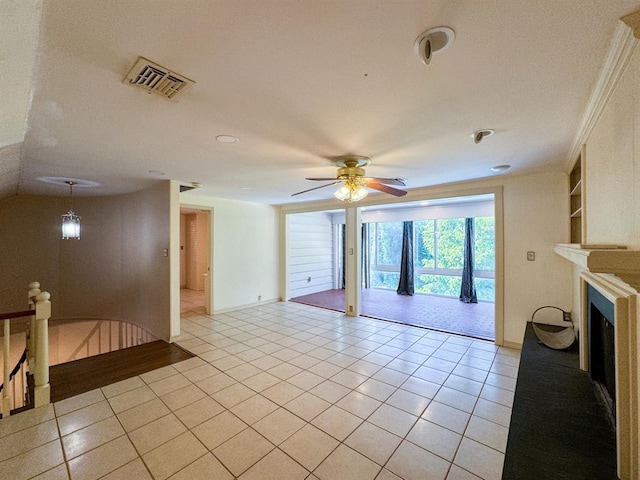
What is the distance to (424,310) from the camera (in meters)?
5.83

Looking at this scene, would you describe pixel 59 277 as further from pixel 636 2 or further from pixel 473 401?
pixel 636 2

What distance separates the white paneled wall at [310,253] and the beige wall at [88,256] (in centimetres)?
319

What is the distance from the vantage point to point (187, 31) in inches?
44.3

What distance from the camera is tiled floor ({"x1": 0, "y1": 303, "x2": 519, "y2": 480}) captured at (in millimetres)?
1780

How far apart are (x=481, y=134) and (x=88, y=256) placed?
7242 millimetres

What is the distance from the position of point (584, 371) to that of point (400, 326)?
2607 millimetres

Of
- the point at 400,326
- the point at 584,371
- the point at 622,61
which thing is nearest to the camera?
the point at 622,61

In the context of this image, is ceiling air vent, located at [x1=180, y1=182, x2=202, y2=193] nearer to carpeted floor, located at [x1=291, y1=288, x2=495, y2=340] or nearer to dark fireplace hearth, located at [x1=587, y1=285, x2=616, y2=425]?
carpeted floor, located at [x1=291, y1=288, x2=495, y2=340]

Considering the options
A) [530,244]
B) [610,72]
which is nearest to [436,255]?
[530,244]

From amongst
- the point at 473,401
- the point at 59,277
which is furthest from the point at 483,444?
the point at 59,277

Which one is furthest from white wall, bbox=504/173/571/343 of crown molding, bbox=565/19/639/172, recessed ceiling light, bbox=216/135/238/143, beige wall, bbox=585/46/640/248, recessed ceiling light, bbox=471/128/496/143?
recessed ceiling light, bbox=216/135/238/143

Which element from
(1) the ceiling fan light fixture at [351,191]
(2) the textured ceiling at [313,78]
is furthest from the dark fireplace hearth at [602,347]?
(1) the ceiling fan light fixture at [351,191]

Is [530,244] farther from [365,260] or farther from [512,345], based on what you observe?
[365,260]

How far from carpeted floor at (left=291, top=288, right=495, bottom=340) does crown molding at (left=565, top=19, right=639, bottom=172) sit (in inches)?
128
